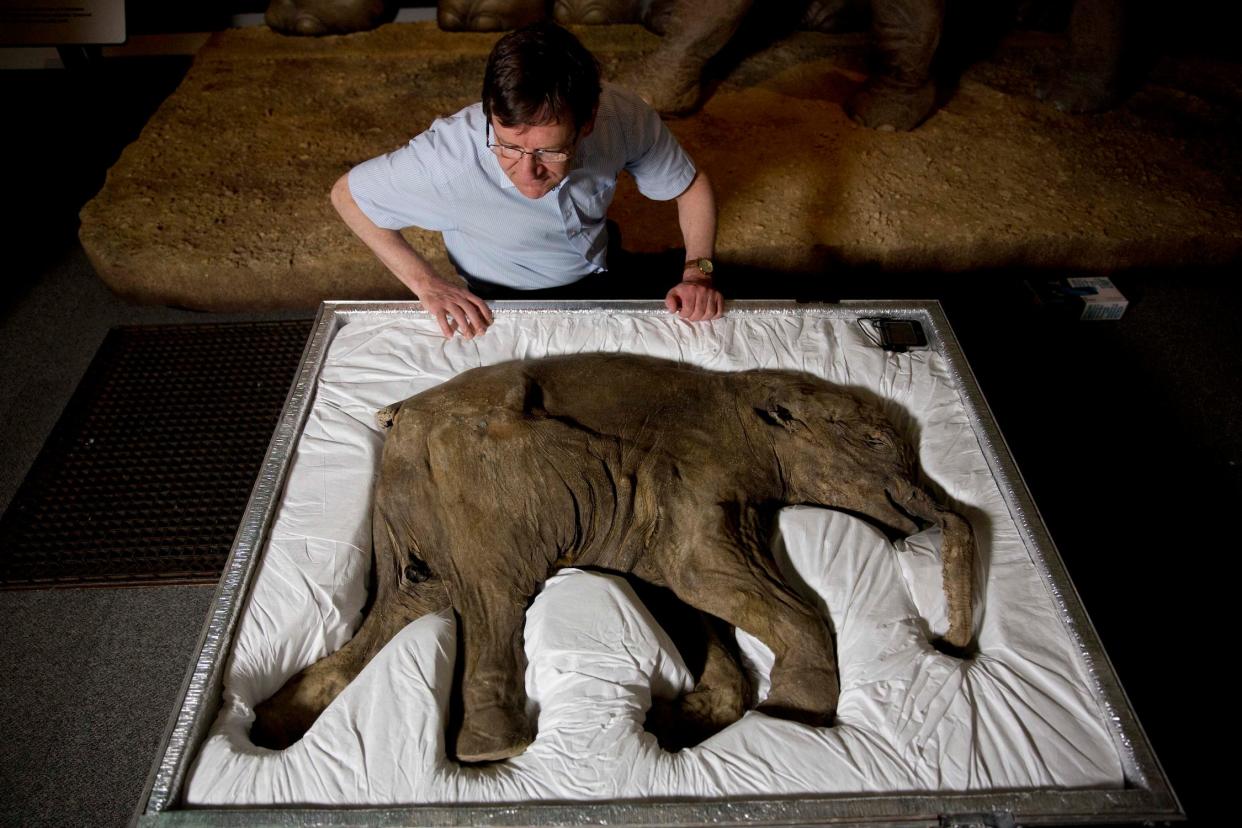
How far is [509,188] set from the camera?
2346 mm

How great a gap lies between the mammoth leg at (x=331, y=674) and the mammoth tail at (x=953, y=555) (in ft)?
4.39

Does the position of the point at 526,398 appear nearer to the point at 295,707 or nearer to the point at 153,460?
the point at 295,707

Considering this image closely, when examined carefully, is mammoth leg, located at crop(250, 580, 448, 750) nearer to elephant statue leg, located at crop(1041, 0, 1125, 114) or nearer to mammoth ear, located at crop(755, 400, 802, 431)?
mammoth ear, located at crop(755, 400, 802, 431)

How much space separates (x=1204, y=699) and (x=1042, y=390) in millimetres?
1371

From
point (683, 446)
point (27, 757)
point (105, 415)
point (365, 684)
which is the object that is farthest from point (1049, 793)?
point (105, 415)

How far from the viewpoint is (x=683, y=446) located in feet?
7.40

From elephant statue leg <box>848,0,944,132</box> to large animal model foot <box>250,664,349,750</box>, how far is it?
3.70 meters

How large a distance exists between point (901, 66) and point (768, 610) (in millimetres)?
3226

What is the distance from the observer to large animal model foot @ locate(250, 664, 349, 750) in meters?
1.92

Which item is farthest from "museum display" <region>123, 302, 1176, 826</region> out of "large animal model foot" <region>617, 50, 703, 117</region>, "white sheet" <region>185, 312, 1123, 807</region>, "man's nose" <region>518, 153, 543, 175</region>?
"large animal model foot" <region>617, 50, 703, 117</region>

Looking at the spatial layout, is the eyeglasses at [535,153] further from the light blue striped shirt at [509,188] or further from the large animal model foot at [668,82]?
the large animal model foot at [668,82]

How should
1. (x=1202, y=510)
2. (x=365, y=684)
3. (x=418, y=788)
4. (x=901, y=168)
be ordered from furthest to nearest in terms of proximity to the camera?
1. (x=901, y=168)
2. (x=1202, y=510)
3. (x=365, y=684)
4. (x=418, y=788)

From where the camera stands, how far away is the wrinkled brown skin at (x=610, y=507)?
198cm

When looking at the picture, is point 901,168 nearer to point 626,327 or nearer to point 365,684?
point 626,327
